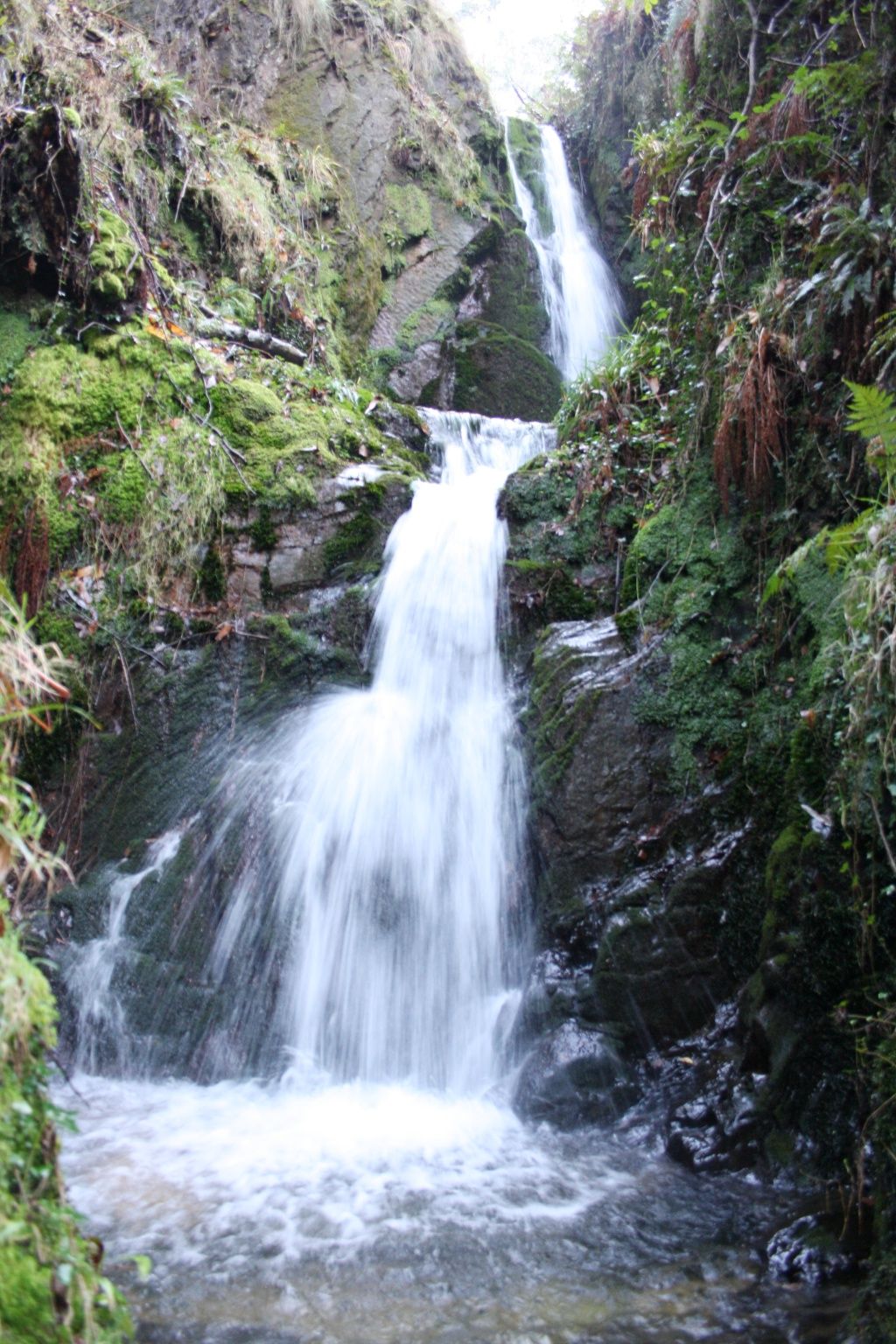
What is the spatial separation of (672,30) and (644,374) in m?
3.42

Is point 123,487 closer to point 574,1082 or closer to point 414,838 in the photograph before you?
point 414,838

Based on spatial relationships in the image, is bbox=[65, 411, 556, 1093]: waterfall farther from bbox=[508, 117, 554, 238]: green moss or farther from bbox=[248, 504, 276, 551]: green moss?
bbox=[508, 117, 554, 238]: green moss

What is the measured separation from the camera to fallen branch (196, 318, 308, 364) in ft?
24.4

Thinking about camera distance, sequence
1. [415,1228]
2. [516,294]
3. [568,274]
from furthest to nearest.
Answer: [568,274], [516,294], [415,1228]

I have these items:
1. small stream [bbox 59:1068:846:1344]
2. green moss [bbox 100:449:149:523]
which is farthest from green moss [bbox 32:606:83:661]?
small stream [bbox 59:1068:846:1344]

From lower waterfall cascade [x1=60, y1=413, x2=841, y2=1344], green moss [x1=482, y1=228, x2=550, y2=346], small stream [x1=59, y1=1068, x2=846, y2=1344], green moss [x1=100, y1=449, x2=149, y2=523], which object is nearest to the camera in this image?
small stream [x1=59, y1=1068, x2=846, y2=1344]

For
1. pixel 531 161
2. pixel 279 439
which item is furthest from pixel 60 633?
pixel 531 161

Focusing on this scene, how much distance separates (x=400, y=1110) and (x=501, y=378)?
27.2 feet

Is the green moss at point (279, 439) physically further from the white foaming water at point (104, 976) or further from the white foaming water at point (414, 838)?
the white foaming water at point (104, 976)

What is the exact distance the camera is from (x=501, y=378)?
1030 centimetres

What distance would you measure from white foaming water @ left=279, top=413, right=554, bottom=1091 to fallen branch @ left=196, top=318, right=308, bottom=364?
2474 millimetres

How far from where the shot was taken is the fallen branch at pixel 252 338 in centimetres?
744

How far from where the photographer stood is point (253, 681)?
607 cm

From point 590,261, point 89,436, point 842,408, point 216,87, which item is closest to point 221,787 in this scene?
point 89,436
